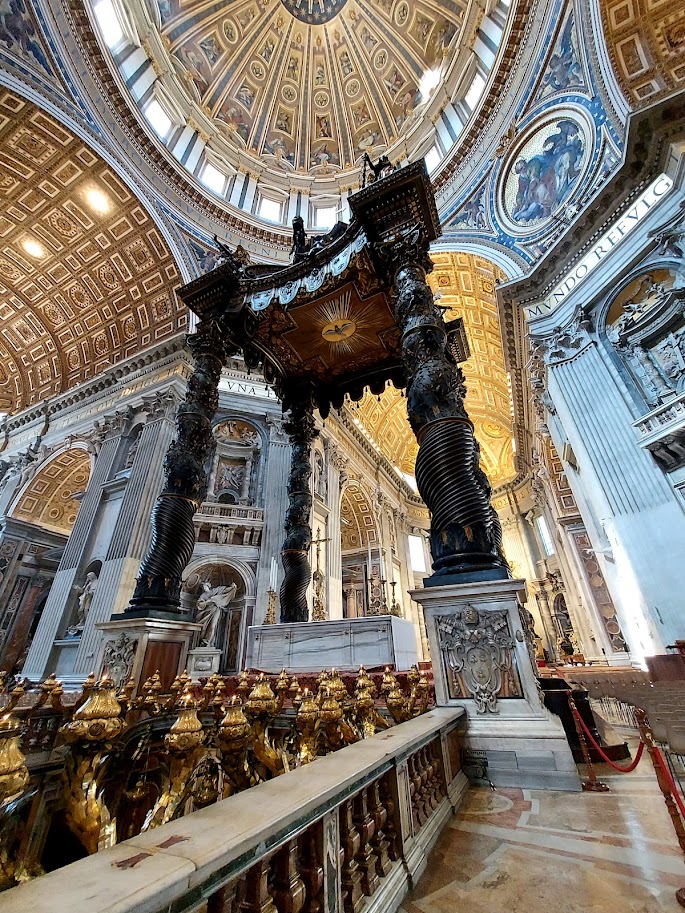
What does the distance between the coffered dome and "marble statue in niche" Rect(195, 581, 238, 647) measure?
14744 mm

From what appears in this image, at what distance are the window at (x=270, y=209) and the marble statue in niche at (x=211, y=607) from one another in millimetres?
15541

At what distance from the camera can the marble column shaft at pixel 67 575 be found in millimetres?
9570

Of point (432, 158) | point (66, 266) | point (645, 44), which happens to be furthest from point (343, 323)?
point (432, 158)

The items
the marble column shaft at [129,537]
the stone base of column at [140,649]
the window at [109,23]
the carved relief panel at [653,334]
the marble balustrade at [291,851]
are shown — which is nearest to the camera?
the marble balustrade at [291,851]

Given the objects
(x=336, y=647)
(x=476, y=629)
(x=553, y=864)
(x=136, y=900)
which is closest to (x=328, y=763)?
(x=553, y=864)

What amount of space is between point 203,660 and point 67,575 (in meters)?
4.46

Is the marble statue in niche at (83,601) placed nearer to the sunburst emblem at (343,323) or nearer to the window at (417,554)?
the sunburst emblem at (343,323)

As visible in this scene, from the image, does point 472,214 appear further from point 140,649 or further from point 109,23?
point 140,649

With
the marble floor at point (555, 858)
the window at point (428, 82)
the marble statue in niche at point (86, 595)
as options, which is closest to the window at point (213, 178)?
the window at point (428, 82)

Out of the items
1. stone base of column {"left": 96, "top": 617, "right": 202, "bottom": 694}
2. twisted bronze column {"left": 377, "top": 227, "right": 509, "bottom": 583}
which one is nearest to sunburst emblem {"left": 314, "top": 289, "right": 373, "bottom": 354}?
twisted bronze column {"left": 377, "top": 227, "right": 509, "bottom": 583}

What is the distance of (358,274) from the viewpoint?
18.2 feet

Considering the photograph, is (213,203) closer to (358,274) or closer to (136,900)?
(358,274)

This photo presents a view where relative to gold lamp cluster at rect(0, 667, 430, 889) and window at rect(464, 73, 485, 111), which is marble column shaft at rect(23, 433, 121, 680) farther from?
window at rect(464, 73, 485, 111)

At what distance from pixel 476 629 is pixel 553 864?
1539mm
